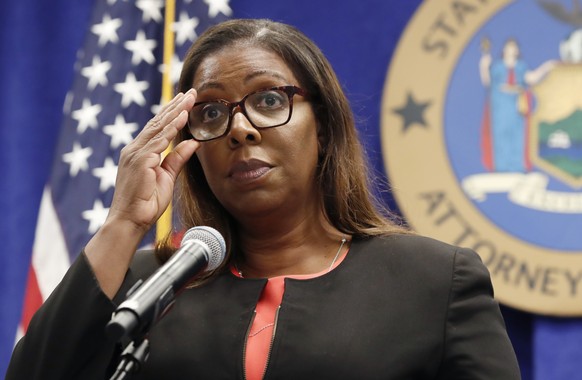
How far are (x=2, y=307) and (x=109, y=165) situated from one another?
64 centimetres

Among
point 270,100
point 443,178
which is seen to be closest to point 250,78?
point 270,100

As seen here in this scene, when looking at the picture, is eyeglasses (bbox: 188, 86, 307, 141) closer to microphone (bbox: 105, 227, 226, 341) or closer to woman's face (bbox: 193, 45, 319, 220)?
woman's face (bbox: 193, 45, 319, 220)

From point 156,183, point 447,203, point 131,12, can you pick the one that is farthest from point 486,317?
point 131,12

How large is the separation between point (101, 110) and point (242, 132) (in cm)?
170

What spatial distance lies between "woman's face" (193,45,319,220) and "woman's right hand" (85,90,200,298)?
0.23ft

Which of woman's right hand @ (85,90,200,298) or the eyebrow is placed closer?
woman's right hand @ (85,90,200,298)

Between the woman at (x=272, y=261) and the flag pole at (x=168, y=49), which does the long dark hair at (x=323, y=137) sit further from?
the flag pole at (x=168, y=49)

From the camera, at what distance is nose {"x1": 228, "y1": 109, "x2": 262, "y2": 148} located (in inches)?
62.4

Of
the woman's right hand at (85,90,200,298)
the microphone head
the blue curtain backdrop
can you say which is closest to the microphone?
the microphone head

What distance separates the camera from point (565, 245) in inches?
115

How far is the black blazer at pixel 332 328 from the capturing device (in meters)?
1.44

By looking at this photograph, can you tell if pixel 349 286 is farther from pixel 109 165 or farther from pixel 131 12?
pixel 131 12

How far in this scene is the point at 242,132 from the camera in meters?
1.58

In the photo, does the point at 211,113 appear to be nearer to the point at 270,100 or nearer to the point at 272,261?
the point at 270,100
